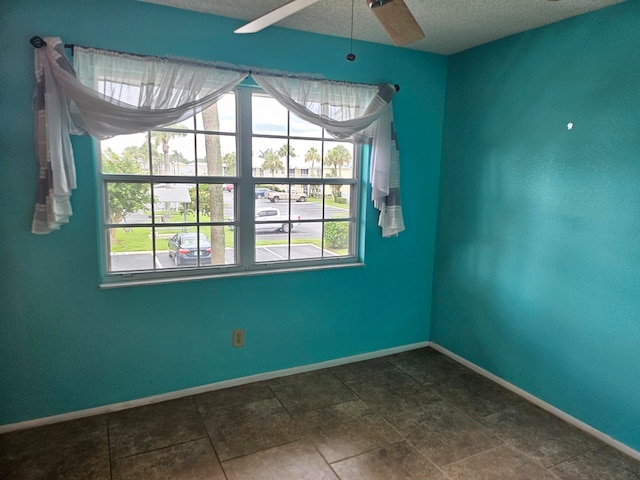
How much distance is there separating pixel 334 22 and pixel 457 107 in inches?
47.4

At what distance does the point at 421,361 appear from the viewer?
3.22 m

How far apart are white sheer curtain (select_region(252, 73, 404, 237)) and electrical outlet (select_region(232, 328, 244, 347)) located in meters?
1.27

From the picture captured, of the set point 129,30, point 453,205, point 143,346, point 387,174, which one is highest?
point 129,30

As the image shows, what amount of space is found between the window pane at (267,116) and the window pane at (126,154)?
69 cm

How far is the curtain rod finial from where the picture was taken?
2014 millimetres

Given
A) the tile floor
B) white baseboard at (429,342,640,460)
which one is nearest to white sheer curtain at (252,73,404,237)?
white baseboard at (429,342,640,460)

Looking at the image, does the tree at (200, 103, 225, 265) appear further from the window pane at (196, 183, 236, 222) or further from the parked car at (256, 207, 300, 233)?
the parked car at (256, 207, 300, 233)

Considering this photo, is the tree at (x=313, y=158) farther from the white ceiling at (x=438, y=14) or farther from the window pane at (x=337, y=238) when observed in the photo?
the white ceiling at (x=438, y=14)

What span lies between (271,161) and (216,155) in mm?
371

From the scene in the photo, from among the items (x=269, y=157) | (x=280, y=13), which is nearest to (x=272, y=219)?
(x=269, y=157)

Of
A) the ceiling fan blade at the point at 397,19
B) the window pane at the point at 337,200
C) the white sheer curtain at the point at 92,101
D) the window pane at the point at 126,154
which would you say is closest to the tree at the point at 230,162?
the white sheer curtain at the point at 92,101

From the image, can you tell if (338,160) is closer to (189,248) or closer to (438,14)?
(438,14)

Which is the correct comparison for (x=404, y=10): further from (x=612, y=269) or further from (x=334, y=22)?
(x=612, y=269)

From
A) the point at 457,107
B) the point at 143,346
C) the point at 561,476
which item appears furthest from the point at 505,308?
the point at 143,346
